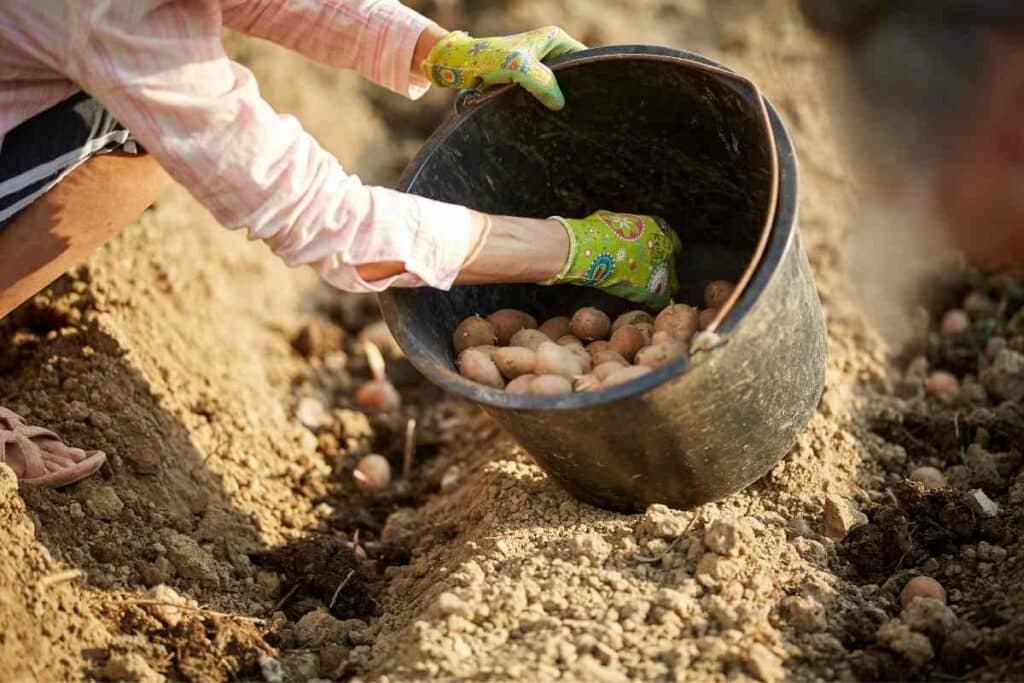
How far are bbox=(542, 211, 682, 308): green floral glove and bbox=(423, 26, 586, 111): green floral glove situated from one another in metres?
0.27

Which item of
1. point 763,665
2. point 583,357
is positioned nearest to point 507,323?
point 583,357

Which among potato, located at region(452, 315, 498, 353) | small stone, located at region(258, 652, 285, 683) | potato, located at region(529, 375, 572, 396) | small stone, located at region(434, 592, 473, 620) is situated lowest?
small stone, located at region(258, 652, 285, 683)

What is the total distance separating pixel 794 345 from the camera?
2020mm

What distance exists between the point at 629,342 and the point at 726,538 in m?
0.45

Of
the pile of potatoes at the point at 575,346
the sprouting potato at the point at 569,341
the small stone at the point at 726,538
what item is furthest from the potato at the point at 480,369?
the small stone at the point at 726,538

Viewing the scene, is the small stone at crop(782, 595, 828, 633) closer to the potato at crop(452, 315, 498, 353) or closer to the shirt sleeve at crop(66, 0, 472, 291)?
the potato at crop(452, 315, 498, 353)

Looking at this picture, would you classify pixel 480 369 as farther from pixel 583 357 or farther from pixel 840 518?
pixel 840 518

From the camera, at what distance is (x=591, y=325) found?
7.84ft

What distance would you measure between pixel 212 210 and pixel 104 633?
735mm

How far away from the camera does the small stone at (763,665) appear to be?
1771 millimetres

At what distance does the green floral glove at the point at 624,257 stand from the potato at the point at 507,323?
161 millimetres

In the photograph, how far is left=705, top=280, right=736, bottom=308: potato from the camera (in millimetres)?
2293

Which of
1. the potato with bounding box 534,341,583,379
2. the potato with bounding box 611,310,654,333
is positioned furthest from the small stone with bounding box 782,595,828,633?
the potato with bounding box 611,310,654,333

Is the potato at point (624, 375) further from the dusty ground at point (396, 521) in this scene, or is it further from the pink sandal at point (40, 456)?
the pink sandal at point (40, 456)
